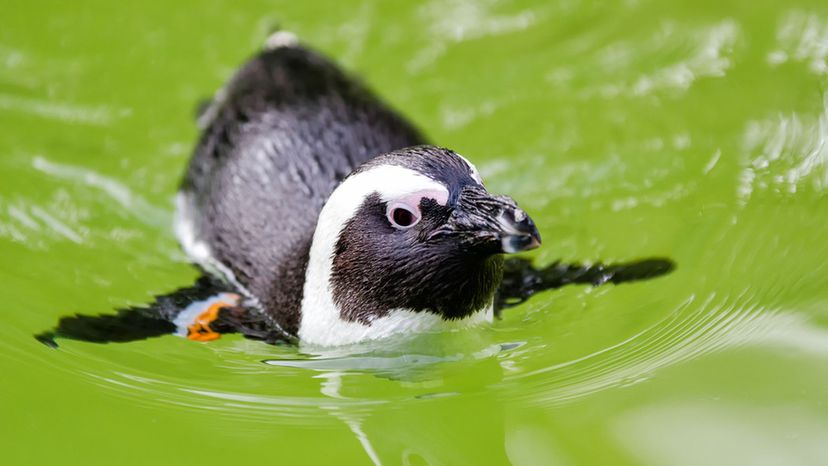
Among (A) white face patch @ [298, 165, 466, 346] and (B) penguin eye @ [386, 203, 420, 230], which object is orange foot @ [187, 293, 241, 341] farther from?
(B) penguin eye @ [386, 203, 420, 230]

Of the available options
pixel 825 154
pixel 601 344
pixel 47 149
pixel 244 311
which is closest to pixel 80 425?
pixel 244 311

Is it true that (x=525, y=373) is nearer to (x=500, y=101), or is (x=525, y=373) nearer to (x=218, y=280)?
(x=218, y=280)

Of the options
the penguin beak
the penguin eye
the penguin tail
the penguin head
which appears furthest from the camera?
the penguin tail

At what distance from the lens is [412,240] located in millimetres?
3281

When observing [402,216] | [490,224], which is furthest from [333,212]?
[490,224]

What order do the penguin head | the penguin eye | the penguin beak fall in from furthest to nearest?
the penguin eye
the penguin head
the penguin beak

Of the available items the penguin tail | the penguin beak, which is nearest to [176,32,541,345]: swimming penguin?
the penguin beak

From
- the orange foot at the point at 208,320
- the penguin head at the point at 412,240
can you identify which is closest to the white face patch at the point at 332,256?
the penguin head at the point at 412,240

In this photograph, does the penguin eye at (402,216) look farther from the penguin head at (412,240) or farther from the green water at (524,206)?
the green water at (524,206)

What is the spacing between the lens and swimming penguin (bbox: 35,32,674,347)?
325 cm

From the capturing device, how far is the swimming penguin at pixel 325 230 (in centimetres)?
325

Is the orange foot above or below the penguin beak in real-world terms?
above

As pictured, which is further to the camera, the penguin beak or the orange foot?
the orange foot

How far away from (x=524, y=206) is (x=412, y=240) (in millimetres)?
1657
